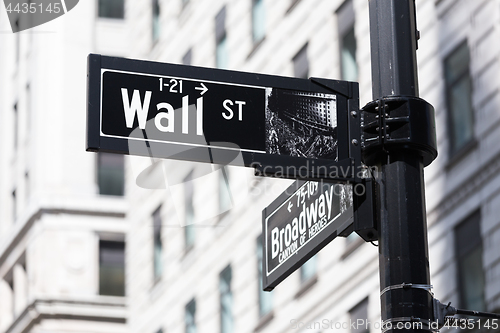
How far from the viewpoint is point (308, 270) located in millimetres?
24047

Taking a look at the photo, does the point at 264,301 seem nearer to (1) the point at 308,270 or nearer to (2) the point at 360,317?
(1) the point at 308,270

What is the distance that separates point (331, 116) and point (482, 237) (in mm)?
13401

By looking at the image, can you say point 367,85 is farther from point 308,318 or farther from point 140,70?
point 140,70

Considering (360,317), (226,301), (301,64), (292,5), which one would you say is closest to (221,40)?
(292,5)

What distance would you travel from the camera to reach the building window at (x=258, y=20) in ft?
91.0

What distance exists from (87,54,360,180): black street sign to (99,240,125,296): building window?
3918cm

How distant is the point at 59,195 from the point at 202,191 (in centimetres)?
1615

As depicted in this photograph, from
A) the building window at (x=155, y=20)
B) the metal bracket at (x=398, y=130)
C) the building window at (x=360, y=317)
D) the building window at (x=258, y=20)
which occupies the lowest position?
the metal bracket at (x=398, y=130)

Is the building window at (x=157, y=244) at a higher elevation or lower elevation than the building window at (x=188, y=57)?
lower

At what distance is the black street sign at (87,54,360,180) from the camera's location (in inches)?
202

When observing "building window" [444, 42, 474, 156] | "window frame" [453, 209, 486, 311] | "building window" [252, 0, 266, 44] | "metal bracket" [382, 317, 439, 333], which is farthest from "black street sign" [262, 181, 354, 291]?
"building window" [252, 0, 266, 44]

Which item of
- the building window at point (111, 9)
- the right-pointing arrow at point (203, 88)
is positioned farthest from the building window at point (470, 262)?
the building window at point (111, 9)

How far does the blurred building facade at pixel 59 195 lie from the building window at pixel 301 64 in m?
19.3

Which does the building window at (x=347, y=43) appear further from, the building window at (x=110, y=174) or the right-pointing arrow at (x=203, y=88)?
the building window at (x=110, y=174)
